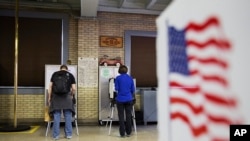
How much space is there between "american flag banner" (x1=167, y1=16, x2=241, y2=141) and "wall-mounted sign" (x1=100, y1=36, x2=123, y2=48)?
23.9 ft

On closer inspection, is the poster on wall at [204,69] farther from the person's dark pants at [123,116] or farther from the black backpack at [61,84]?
the person's dark pants at [123,116]

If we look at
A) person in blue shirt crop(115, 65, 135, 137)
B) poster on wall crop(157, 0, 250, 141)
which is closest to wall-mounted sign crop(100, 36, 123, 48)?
person in blue shirt crop(115, 65, 135, 137)

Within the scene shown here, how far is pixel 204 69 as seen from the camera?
566 millimetres

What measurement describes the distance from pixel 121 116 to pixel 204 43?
194 inches

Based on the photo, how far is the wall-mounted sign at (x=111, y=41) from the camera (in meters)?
7.88

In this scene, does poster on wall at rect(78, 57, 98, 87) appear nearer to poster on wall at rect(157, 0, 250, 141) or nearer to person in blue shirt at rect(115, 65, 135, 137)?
person in blue shirt at rect(115, 65, 135, 137)

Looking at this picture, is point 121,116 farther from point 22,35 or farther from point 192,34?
point 192,34

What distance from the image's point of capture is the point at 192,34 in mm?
601

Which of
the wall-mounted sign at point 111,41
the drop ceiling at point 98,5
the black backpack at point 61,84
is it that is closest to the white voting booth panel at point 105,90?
the wall-mounted sign at point 111,41

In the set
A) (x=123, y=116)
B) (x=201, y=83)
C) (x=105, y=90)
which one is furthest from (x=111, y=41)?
(x=201, y=83)

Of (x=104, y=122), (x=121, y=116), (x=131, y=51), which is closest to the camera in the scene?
(x=121, y=116)

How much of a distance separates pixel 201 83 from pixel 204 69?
0.10ft

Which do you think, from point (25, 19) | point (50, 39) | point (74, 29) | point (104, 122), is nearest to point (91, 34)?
point (74, 29)

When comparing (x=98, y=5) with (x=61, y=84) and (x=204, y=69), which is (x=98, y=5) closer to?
(x=61, y=84)
